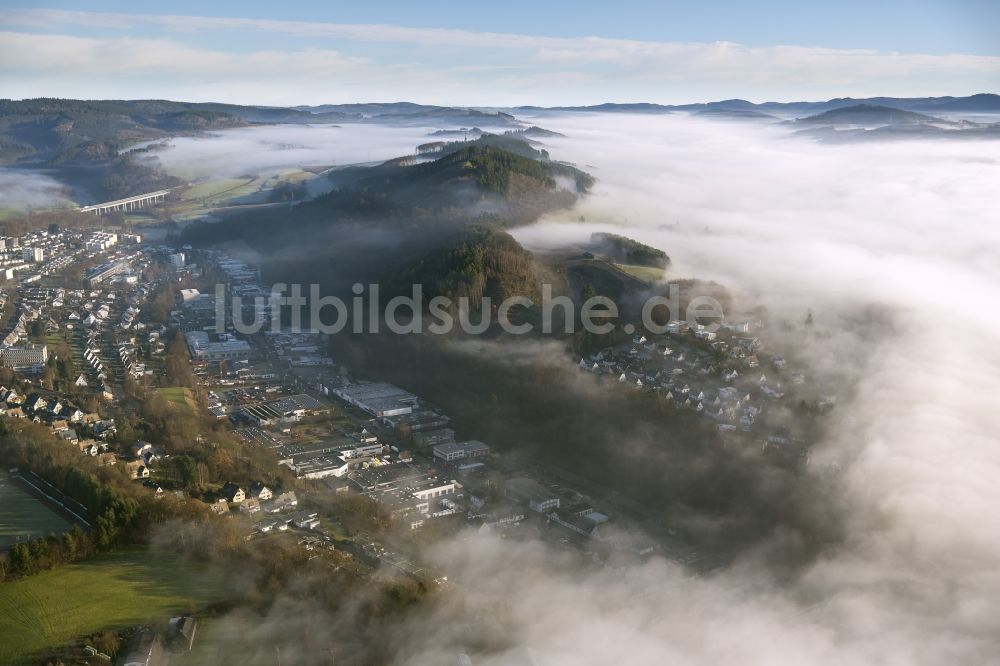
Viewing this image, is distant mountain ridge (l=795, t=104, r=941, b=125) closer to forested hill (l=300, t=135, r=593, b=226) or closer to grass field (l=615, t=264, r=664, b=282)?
forested hill (l=300, t=135, r=593, b=226)

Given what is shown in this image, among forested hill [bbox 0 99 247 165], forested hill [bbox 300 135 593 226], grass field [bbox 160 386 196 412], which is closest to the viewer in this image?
grass field [bbox 160 386 196 412]

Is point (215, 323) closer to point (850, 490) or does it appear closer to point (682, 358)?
point (682, 358)

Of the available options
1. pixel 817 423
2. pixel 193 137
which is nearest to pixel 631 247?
pixel 817 423

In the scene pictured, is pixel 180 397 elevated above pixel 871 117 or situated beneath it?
situated beneath

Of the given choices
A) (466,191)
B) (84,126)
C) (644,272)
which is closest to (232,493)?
(644,272)

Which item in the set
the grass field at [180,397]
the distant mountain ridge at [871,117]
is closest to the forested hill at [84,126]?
the grass field at [180,397]

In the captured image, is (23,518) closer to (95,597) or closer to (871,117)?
(95,597)

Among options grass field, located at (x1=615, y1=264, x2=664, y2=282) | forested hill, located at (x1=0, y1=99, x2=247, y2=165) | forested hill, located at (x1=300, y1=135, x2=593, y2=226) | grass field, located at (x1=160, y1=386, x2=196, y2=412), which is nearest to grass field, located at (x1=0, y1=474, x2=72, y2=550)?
grass field, located at (x1=160, y1=386, x2=196, y2=412)
